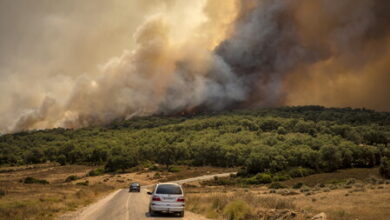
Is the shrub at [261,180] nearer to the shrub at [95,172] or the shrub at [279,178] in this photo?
the shrub at [279,178]

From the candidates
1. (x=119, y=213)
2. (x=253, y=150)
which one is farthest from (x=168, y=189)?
(x=253, y=150)

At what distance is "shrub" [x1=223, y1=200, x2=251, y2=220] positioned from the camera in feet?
63.9

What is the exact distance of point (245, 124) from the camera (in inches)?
7579

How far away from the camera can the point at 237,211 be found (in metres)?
20.0

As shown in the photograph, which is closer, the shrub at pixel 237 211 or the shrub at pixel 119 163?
the shrub at pixel 237 211

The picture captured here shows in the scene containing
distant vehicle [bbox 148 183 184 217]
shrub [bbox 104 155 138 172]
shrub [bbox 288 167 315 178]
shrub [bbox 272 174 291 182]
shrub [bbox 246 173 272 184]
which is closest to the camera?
distant vehicle [bbox 148 183 184 217]

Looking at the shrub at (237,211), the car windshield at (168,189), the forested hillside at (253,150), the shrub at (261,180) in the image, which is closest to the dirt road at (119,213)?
the car windshield at (168,189)

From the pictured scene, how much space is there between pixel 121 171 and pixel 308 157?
179 ft

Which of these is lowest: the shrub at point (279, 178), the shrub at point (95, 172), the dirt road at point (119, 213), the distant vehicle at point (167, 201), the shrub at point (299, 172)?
the shrub at point (279, 178)

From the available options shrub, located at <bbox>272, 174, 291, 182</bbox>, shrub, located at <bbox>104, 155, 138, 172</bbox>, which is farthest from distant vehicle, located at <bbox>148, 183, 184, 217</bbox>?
shrub, located at <bbox>104, 155, 138, 172</bbox>

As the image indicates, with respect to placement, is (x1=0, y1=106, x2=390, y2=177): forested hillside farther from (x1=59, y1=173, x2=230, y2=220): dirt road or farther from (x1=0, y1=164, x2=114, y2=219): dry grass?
(x1=59, y1=173, x2=230, y2=220): dirt road

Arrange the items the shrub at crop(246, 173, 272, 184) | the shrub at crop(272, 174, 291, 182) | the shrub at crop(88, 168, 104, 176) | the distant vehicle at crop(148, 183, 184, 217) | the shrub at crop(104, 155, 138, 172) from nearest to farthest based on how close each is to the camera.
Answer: the distant vehicle at crop(148, 183, 184, 217) < the shrub at crop(246, 173, 272, 184) < the shrub at crop(272, 174, 291, 182) < the shrub at crop(88, 168, 104, 176) < the shrub at crop(104, 155, 138, 172)

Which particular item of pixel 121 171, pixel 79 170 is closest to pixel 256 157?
pixel 121 171

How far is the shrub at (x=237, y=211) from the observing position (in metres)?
19.5
